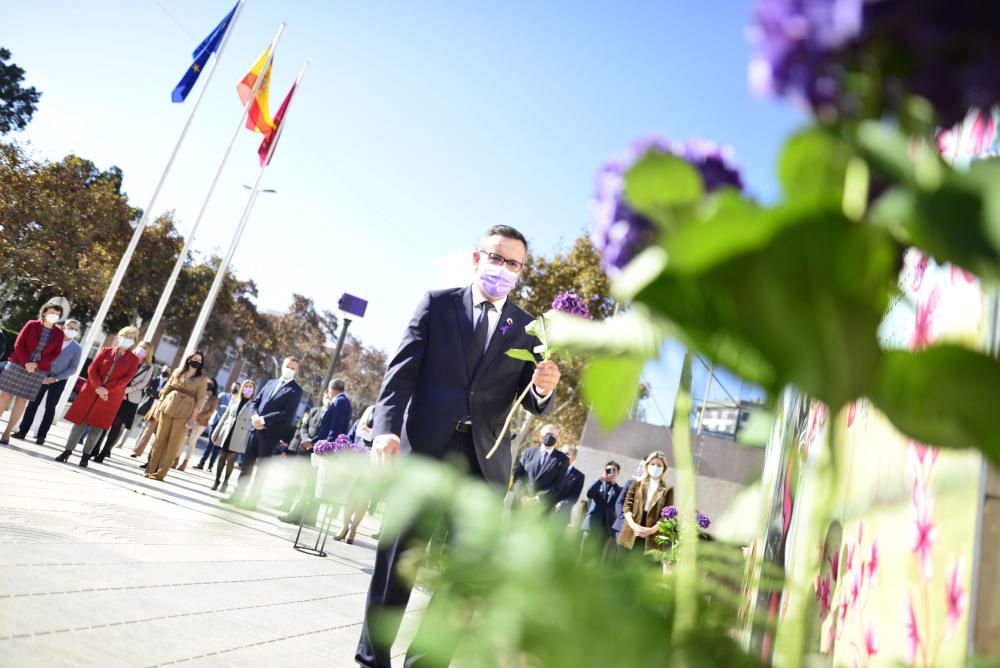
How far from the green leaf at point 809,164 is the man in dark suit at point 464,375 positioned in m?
2.48

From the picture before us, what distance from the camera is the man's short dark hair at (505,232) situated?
11.2 ft

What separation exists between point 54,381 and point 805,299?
11.5 metres

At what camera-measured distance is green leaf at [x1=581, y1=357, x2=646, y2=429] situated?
64cm

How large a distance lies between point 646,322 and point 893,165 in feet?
0.77

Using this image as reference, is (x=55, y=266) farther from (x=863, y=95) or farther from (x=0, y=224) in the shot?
(x=863, y=95)

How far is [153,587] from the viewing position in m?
3.59

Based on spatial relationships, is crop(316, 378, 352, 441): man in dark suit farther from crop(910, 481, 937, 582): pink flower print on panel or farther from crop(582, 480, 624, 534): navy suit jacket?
crop(910, 481, 937, 582): pink flower print on panel

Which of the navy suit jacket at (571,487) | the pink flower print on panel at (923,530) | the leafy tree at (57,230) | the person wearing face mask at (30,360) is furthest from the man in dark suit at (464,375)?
the leafy tree at (57,230)

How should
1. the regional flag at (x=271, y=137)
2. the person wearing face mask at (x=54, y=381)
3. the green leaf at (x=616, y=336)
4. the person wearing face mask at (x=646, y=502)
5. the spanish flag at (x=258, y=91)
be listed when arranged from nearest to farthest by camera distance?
the green leaf at (x=616, y=336)
the person wearing face mask at (x=646, y=502)
the person wearing face mask at (x=54, y=381)
the spanish flag at (x=258, y=91)
the regional flag at (x=271, y=137)

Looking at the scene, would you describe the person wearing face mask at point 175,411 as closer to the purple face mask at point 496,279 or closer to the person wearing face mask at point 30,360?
the person wearing face mask at point 30,360

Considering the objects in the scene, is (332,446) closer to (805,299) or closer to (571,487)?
(571,487)

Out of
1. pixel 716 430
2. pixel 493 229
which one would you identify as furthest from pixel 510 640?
pixel 716 430

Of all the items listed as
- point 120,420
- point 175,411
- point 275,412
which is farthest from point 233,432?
point 120,420

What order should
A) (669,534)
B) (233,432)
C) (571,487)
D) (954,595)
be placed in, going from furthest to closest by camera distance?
(233,432) → (571,487) → (669,534) → (954,595)
